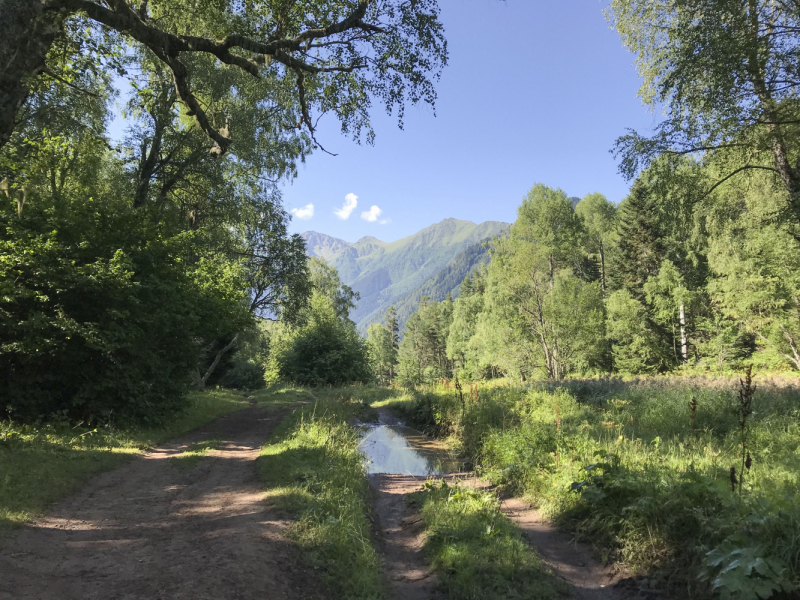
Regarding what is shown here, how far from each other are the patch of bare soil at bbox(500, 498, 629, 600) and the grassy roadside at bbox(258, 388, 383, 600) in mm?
2300

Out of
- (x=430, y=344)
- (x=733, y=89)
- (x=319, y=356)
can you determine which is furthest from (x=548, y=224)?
(x=430, y=344)

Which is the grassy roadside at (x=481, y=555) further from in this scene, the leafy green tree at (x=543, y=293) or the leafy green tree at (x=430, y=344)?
the leafy green tree at (x=430, y=344)

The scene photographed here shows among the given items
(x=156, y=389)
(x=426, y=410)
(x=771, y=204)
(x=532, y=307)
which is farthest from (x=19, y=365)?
(x=532, y=307)

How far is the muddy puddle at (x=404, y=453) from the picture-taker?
10.6m

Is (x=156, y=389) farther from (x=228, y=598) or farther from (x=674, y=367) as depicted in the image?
(x=674, y=367)

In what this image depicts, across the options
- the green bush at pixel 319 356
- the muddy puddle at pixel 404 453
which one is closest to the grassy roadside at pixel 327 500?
the muddy puddle at pixel 404 453

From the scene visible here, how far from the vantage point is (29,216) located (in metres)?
9.00

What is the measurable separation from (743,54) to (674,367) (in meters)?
28.4

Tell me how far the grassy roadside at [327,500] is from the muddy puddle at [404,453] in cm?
124

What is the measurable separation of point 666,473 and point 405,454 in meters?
7.89

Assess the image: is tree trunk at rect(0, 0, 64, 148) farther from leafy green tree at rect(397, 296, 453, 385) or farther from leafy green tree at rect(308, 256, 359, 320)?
leafy green tree at rect(397, 296, 453, 385)

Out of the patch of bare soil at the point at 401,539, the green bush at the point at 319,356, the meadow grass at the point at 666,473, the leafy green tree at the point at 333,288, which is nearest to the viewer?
the meadow grass at the point at 666,473

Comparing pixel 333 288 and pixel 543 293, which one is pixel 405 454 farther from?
pixel 333 288

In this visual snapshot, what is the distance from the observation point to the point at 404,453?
12.6m
